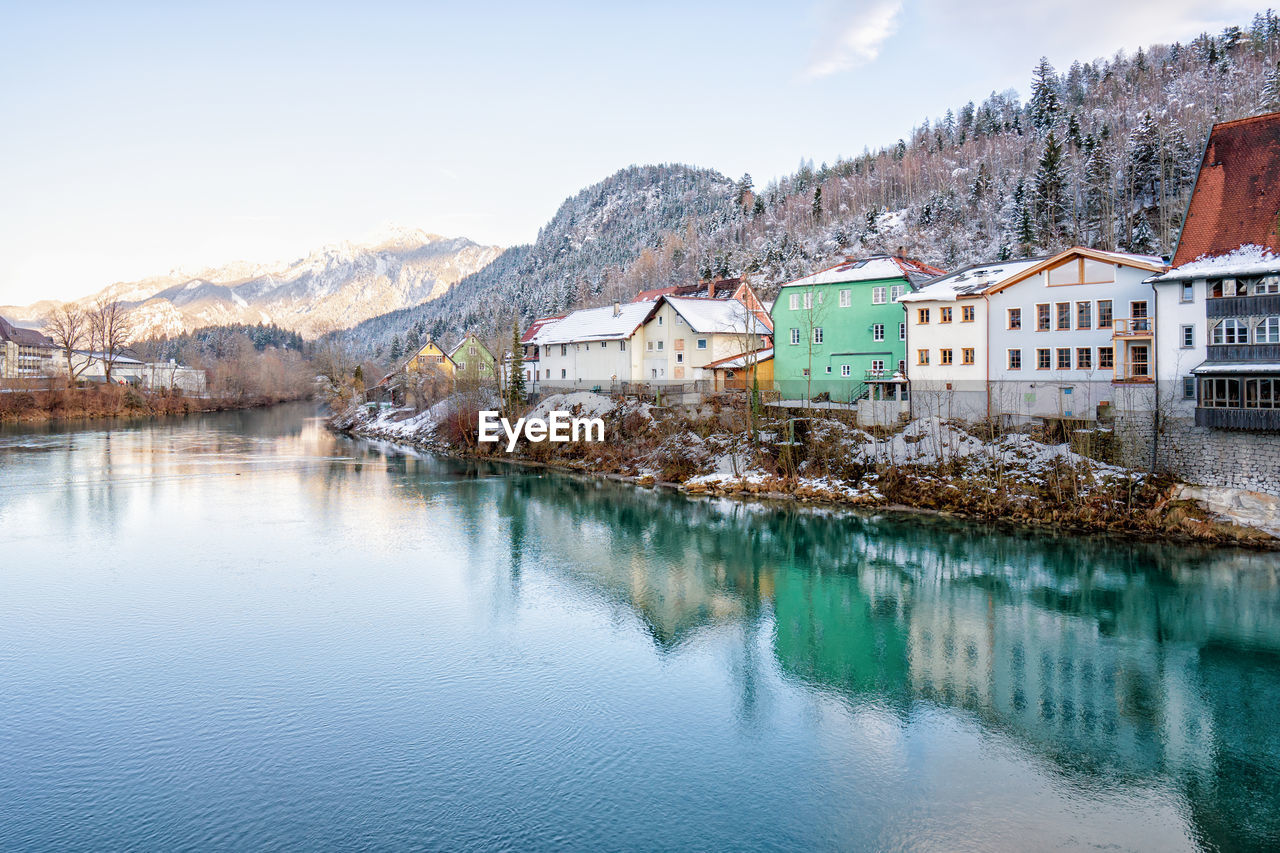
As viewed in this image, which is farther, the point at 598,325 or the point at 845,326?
the point at 598,325

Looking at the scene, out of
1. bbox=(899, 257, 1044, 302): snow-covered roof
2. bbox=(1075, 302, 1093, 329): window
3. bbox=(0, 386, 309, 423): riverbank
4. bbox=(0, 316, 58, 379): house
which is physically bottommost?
bbox=(0, 386, 309, 423): riverbank

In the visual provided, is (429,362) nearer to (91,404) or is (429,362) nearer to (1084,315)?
(91,404)

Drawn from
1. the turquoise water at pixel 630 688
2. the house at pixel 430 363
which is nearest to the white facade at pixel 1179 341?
the turquoise water at pixel 630 688

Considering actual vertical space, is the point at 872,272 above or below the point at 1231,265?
above

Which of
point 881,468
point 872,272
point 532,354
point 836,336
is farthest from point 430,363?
point 881,468

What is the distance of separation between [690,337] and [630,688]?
35392 millimetres

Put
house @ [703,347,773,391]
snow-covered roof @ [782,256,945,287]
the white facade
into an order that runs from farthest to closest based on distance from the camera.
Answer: house @ [703,347,773,391] → snow-covered roof @ [782,256,945,287] → the white facade

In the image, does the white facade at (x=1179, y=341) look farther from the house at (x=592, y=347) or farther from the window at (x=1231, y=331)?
the house at (x=592, y=347)

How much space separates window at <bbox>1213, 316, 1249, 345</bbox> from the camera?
24.2 meters

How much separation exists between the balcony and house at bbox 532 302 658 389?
27.0 metres

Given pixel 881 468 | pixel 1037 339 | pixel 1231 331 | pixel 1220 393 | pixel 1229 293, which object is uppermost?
pixel 1229 293

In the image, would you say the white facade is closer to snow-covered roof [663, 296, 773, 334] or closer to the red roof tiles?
the red roof tiles

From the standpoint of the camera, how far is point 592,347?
54.5 metres

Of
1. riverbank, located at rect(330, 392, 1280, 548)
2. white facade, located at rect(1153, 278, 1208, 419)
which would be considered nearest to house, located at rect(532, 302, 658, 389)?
riverbank, located at rect(330, 392, 1280, 548)
